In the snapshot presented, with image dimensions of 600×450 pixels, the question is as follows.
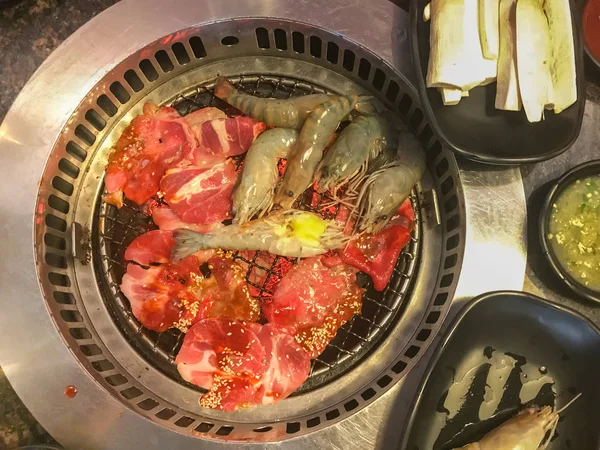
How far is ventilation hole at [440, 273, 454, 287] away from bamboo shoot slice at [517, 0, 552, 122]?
843 mm

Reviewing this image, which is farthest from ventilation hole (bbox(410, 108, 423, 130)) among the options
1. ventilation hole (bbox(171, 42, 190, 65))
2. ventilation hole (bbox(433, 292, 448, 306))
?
ventilation hole (bbox(171, 42, 190, 65))

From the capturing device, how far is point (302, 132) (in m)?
2.64

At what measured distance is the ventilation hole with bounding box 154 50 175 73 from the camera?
8.70 ft

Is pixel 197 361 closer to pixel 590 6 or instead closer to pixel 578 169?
pixel 578 169

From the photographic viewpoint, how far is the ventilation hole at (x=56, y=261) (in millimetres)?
2443

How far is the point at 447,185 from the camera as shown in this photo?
2609 millimetres

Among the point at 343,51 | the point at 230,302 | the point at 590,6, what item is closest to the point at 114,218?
the point at 230,302

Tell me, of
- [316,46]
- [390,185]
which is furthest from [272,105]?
[390,185]

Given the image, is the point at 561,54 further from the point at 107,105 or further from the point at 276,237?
the point at 107,105

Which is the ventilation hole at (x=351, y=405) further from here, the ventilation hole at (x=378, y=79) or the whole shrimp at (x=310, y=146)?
the ventilation hole at (x=378, y=79)

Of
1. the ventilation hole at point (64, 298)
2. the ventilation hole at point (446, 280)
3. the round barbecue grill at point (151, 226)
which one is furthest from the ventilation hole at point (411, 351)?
the ventilation hole at point (64, 298)

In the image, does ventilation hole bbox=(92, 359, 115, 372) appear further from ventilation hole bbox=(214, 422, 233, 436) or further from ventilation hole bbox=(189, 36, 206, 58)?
ventilation hole bbox=(189, 36, 206, 58)

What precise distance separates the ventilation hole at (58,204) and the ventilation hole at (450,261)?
6.83 ft

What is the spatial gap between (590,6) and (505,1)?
0.71m
